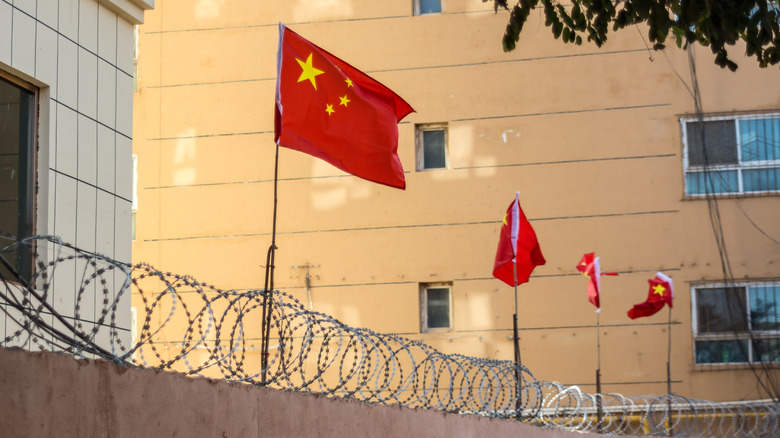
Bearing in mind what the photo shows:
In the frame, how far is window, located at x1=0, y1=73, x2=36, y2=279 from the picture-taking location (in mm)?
8680

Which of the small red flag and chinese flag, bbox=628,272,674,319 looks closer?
the small red flag

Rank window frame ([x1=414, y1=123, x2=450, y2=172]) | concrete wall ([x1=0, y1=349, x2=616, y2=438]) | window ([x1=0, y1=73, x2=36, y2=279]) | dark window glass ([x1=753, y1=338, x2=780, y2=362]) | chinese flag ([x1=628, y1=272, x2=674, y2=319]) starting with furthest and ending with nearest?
window frame ([x1=414, y1=123, x2=450, y2=172]), dark window glass ([x1=753, y1=338, x2=780, y2=362]), chinese flag ([x1=628, y1=272, x2=674, y2=319]), window ([x1=0, y1=73, x2=36, y2=279]), concrete wall ([x1=0, y1=349, x2=616, y2=438])

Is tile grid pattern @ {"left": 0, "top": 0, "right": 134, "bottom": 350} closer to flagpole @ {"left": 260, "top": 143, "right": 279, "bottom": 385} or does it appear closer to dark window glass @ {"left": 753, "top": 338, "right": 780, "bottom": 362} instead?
flagpole @ {"left": 260, "top": 143, "right": 279, "bottom": 385}

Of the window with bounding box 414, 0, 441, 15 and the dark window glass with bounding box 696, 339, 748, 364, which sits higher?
the window with bounding box 414, 0, 441, 15

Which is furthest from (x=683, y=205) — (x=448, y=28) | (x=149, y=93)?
(x=149, y=93)

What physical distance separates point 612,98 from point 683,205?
2056 mm

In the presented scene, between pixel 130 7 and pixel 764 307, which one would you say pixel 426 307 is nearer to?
pixel 764 307

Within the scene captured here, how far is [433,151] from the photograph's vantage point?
18.5 metres

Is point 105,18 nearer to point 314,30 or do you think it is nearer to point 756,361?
point 314,30

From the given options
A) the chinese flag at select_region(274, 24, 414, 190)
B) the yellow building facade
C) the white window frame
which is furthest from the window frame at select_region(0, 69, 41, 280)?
the white window frame

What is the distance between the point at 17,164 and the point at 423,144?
33.8 feet

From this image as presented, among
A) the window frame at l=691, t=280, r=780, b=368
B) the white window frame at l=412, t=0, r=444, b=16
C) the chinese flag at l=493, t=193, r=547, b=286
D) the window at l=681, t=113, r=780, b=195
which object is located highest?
the white window frame at l=412, t=0, r=444, b=16

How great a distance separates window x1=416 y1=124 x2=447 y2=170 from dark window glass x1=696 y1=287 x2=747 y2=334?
4.62 m

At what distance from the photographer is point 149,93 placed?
1908 cm
